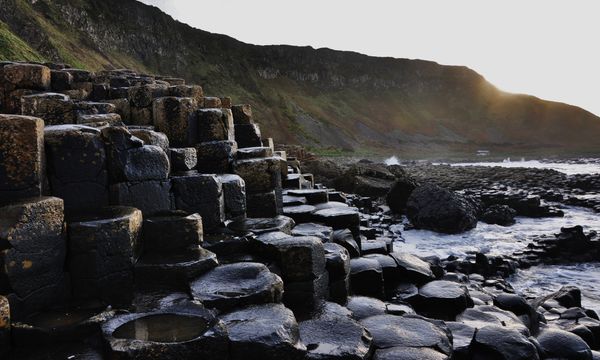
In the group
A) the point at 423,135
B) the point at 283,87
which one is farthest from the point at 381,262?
the point at 423,135

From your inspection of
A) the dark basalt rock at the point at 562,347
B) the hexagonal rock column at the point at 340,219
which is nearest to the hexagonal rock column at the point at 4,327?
the hexagonal rock column at the point at 340,219

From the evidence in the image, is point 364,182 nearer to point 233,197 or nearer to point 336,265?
point 233,197

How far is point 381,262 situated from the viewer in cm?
673

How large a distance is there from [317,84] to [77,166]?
9680 cm

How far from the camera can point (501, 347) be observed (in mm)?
4430

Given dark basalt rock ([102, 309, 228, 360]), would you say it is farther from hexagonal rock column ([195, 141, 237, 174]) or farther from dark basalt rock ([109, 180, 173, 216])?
hexagonal rock column ([195, 141, 237, 174])

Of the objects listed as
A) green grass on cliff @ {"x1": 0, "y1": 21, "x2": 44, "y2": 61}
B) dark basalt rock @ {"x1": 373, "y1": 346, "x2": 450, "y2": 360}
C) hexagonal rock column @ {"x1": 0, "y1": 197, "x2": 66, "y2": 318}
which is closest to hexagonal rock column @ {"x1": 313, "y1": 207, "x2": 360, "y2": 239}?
dark basalt rock @ {"x1": 373, "y1": 346, "x2": 450, "y2": 360}

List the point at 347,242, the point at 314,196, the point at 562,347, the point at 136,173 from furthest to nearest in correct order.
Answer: the point at 314,196, the point at 347,242, the point at 562,347, the point at 136,173

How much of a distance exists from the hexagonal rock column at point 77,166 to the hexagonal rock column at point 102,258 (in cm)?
45

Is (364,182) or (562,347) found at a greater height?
(562,347)

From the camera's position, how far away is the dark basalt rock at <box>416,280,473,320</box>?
5715 millimetres

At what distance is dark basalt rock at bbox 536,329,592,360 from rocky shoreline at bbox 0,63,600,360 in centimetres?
2

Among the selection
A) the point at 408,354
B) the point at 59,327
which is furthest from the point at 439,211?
the point at 59,327

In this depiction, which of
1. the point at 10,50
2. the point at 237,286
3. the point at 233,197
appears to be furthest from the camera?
the point at 10,50
